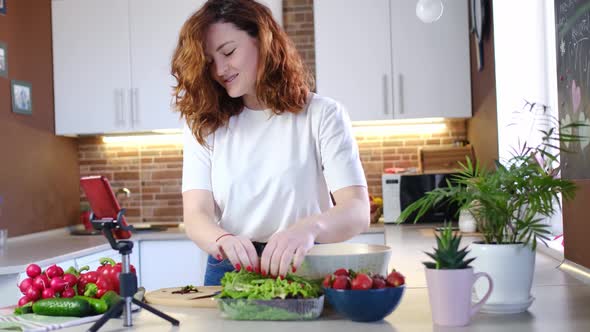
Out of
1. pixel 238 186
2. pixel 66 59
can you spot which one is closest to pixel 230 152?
pixel 238 186

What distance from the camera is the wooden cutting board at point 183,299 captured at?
1.78 meters

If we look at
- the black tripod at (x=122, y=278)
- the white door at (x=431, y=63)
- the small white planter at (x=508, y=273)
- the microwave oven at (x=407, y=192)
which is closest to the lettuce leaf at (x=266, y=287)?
the black tripod at (x=122, y=278)

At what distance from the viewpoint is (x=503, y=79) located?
3.74 metres

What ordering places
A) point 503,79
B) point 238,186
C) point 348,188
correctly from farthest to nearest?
point 503,79, point 238,186, point 348,188

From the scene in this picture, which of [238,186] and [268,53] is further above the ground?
[268,53]

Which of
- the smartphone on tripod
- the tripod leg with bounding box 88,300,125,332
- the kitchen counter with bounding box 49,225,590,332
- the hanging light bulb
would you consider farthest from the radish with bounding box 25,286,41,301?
the smartphone on tripod

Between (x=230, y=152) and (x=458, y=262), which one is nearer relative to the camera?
(x=458, y=262)

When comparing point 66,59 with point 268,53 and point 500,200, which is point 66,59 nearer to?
point 268,53

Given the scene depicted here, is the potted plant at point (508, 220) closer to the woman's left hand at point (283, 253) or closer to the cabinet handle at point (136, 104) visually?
the woman's left hand at point (283, 253)

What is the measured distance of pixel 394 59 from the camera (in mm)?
4586

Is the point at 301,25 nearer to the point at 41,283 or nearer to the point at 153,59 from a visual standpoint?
the point at 153,59

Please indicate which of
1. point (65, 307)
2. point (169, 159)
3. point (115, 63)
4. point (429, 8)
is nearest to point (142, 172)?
point (169, 159)

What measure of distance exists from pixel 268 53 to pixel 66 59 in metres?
3.14

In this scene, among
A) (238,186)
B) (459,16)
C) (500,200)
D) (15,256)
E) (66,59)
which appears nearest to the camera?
(500,200)
